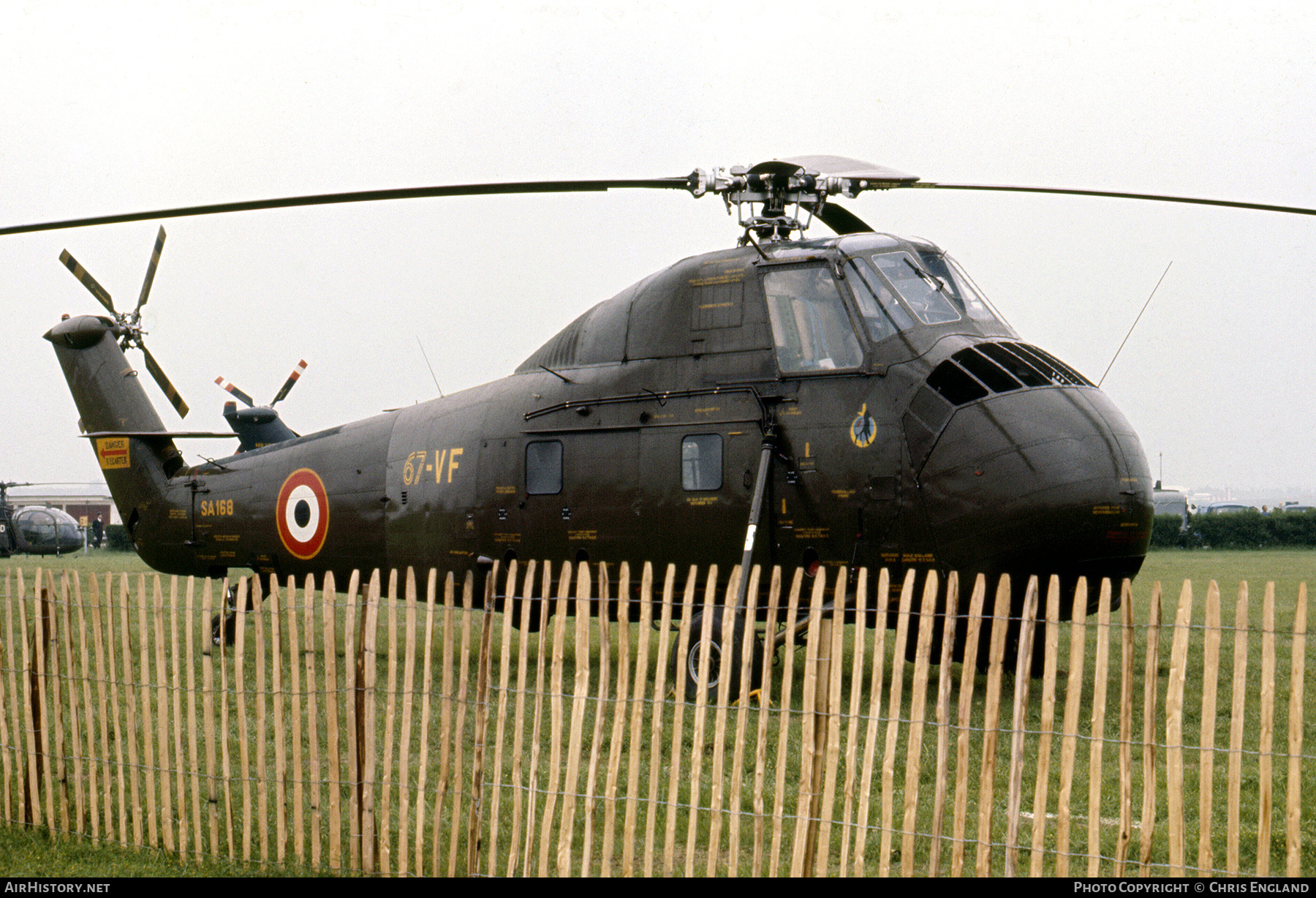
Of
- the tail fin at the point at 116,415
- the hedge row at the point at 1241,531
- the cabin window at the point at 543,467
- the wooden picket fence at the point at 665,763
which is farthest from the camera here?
the hedge row at the point at 1241,531

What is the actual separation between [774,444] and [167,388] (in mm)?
12294

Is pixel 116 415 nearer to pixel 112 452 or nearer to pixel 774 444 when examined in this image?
pixel 112 452

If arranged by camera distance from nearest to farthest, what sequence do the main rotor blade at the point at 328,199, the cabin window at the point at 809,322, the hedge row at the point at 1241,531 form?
the main rotor blade at the point at 328,199
the cabin window at the point at 809,322
the hedge row at the point at 1241,531

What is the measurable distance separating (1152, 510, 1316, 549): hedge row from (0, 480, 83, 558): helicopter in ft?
153

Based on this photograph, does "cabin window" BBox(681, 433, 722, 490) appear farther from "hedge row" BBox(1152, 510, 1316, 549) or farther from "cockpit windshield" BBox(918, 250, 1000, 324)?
"hedge row" BBox(1152, 510, 1316, 549)

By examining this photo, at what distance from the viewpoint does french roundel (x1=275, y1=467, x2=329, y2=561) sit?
1380cm

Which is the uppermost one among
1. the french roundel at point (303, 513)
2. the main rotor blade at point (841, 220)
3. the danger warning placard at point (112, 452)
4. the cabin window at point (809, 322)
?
the main rotor blade at point (841, 220)

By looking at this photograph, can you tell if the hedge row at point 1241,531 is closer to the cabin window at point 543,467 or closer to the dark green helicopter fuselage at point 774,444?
the dark green helicopter fuselage at point 774,444

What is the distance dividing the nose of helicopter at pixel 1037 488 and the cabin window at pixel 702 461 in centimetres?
196

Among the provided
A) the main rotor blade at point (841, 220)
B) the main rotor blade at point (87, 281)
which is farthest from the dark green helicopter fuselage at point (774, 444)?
the main rotor blade at point (87, 281)

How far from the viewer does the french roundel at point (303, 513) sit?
1380 cm

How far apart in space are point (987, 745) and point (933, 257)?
6.96 meters

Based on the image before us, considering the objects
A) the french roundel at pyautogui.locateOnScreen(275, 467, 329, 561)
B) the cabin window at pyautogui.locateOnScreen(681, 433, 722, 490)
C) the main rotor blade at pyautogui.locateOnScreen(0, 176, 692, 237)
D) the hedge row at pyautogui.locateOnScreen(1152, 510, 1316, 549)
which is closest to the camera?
the main rotor blade at pyautogui.locateOnScreen(0, 176, 692, 237)

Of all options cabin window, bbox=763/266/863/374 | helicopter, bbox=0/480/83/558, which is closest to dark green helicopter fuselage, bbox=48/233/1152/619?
cabin window, bbox=763/266/863/374
